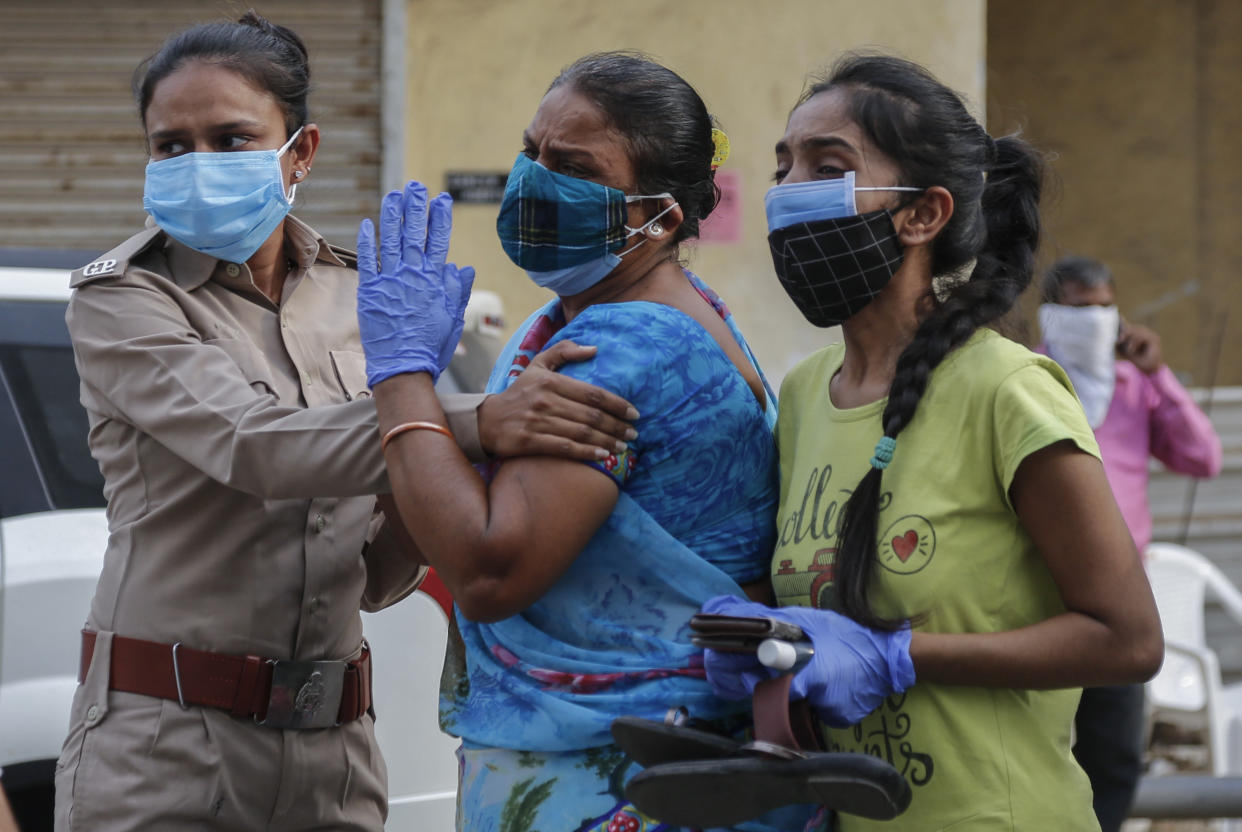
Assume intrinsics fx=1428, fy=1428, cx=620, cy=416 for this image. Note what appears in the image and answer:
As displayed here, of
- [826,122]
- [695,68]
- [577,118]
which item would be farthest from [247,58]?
[695,68]

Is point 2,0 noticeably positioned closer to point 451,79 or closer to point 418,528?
point 451,79

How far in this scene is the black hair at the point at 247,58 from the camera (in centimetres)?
229

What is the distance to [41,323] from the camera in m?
3.21

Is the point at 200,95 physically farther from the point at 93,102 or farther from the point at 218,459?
the point at 93,102

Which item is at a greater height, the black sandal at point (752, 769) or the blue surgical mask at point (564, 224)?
the blue surgical mask at point (564, 224)

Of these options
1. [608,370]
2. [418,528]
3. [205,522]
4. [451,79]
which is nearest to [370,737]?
[205,522]

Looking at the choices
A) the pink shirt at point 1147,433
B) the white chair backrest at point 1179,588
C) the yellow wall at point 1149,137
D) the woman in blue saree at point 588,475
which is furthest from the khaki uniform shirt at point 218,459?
the yellow wall at point 1149,137

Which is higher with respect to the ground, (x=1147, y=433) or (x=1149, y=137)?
(x=1149, y=137)

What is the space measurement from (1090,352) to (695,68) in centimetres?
296

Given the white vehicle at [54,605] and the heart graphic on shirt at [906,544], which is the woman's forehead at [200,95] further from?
the heart graphic on shirt at [906,544]

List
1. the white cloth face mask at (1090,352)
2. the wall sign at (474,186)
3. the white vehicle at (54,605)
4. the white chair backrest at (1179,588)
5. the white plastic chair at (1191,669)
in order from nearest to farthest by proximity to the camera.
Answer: the white vehicle at (54,605) < the white cloth face mask at (1090,352) < the white plastic chair at (1191,669) < the white chair backrest at (1179,588) < the wall sign at (474,186)

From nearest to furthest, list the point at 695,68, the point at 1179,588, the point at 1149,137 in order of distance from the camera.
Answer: the point at 1179,588
the point at 695,68
the point at 1149,137

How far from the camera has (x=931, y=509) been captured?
6.08ft

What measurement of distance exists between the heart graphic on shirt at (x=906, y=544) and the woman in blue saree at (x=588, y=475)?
24cm
